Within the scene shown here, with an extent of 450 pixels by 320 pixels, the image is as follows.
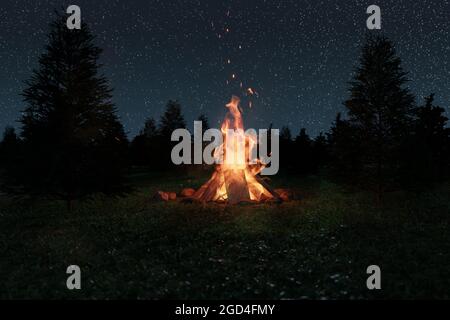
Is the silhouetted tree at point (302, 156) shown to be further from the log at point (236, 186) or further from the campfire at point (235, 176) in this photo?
the log at point (236, 186)

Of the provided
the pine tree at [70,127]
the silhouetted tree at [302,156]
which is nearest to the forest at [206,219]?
the pine tree at [70,127]

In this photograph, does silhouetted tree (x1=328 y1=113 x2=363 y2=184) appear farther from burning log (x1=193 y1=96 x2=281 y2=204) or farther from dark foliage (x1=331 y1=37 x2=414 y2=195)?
burning log (x1=193 y1=96 x2=281 y2=204)

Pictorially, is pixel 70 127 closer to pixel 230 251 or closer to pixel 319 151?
pixel 230 251

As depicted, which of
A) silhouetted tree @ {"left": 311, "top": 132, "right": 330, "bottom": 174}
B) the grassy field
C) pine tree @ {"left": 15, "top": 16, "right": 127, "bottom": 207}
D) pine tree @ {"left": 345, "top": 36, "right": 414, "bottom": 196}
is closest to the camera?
the grassy field

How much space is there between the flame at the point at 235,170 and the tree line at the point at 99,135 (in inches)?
193

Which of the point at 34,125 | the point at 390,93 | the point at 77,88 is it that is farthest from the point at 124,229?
the point at 390,93

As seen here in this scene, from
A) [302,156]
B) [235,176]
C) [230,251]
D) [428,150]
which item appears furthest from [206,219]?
[302,156]

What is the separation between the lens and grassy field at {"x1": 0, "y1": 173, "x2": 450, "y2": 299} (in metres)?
7.54

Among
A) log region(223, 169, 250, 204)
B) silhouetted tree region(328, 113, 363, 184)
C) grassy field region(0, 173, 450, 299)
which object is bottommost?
grassy field region(0, 173, 450, 299)

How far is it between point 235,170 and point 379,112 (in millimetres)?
9451

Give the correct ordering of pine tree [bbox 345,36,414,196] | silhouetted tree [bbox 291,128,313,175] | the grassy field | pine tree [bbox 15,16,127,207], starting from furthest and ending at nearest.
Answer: silhouetted tree [bbox 291,128,313,175], pine tree [bbox 345,36,414,196], pine tree [bbox 15,16,127,207], the grassy field

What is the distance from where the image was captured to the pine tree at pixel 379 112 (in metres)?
18.8

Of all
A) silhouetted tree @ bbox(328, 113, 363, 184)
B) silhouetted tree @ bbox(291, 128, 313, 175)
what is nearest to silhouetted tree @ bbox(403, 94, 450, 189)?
silhouetted tree @ bbox(328, 113, 363, 184)

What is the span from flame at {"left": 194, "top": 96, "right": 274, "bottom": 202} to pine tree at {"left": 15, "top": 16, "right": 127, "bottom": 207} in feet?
21.0
